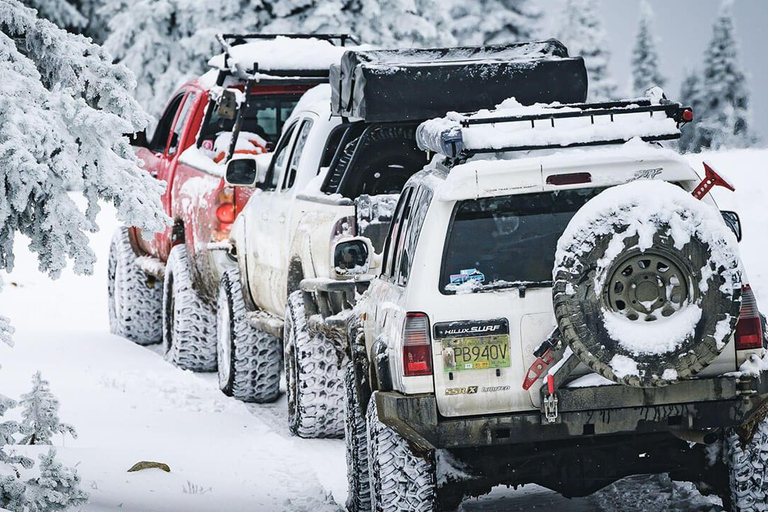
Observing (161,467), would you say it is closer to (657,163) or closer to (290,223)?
(290,223)

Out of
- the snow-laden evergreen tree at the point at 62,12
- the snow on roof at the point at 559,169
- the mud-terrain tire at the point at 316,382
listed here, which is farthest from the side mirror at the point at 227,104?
the snow-laden evergreen tree at the point at 62,12

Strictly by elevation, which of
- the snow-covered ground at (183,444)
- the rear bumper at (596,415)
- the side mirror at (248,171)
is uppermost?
the side mirror at (248,171)

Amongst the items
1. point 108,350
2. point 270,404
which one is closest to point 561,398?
point 270,404

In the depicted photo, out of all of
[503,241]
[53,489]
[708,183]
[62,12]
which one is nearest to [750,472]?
[708,183]

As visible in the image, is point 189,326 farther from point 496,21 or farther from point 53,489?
point 496,21

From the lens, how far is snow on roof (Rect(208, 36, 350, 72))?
11992 mm

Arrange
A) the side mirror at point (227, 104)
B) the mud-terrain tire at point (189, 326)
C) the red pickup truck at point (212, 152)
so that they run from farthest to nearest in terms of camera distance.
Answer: the mud-terrain tire at point (189, 326)
the side mirror at point (227, 104)
the red pickup truck at point (212, 152)

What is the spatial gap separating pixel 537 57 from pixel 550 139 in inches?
153

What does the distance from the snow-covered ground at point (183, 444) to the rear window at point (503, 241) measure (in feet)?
5.59

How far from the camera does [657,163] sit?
5.86 m

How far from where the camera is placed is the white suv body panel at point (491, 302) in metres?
5.69

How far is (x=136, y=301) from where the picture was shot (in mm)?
14219

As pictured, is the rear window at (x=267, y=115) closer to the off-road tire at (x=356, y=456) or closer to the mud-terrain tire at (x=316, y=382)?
the mud-terrain tire at (x=316, y=382)

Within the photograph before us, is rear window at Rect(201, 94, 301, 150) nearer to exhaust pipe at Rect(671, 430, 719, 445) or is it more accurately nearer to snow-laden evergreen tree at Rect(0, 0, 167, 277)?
snow-laden evergreen tree at Rect(0, 0, 167, 277)
